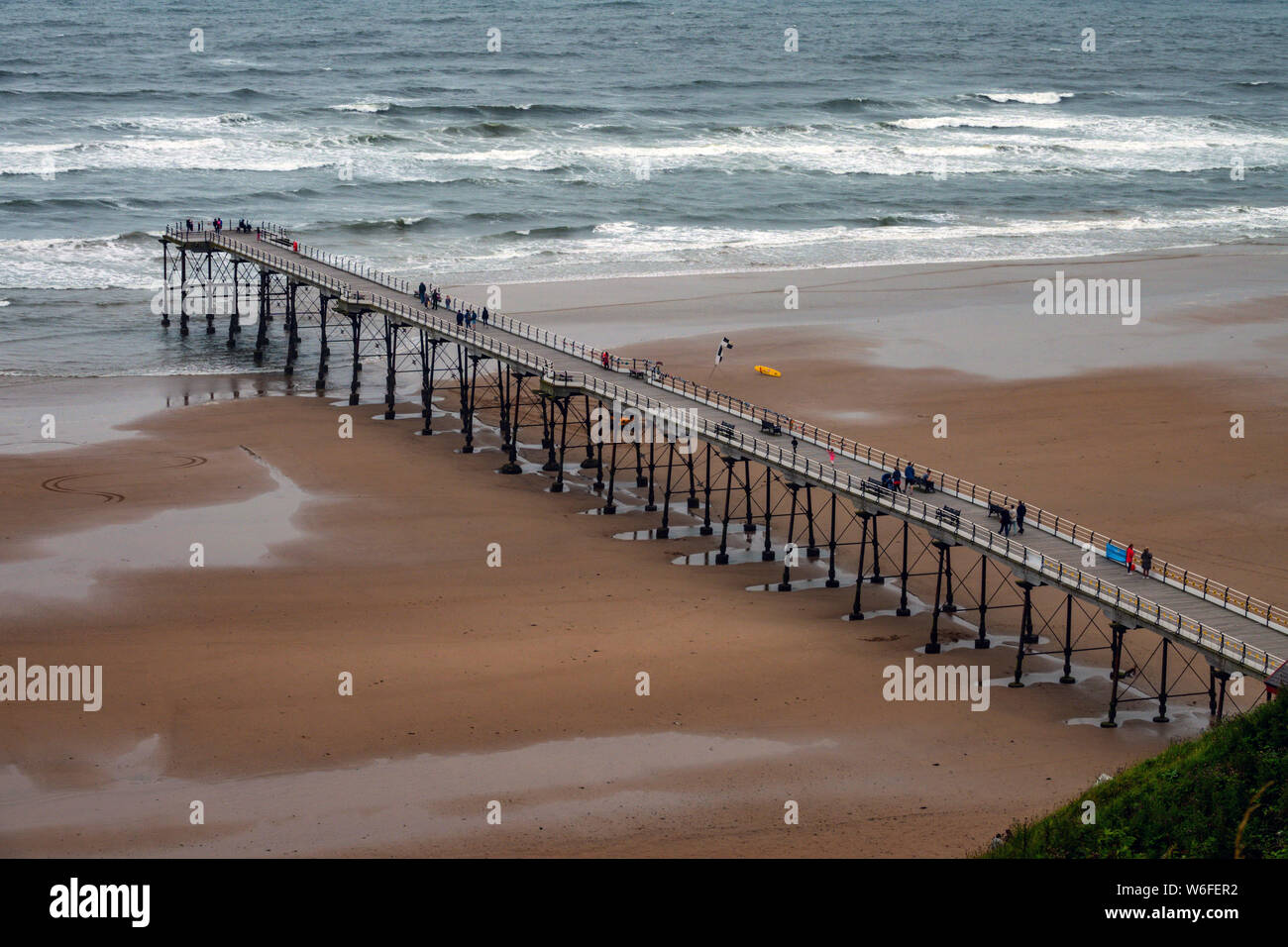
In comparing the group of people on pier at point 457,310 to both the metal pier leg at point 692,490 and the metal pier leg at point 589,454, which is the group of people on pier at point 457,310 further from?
the metal pier leg at point 692,490

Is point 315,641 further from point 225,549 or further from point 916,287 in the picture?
point 916,287

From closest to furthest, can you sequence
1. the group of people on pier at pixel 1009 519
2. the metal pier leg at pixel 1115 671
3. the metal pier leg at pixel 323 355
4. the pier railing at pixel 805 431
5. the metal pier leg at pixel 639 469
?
the metal pier leg at pixel 1115 671 → the pier railing at pixel 805 431 → the group of people on pier at pixel 1009 519 → the metal pier leg at pixel 639 469 → the metal pier leg at pixel 323 355

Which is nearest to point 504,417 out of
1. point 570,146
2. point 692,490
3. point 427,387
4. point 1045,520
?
point 427,387

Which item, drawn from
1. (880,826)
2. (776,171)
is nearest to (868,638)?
(880,826)

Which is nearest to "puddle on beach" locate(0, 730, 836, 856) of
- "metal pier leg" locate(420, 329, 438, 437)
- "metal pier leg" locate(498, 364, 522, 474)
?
"metal pier leg" locate(498, 364, 522, 474)

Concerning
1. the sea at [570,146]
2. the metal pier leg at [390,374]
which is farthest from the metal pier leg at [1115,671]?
the sea at [570,146]
